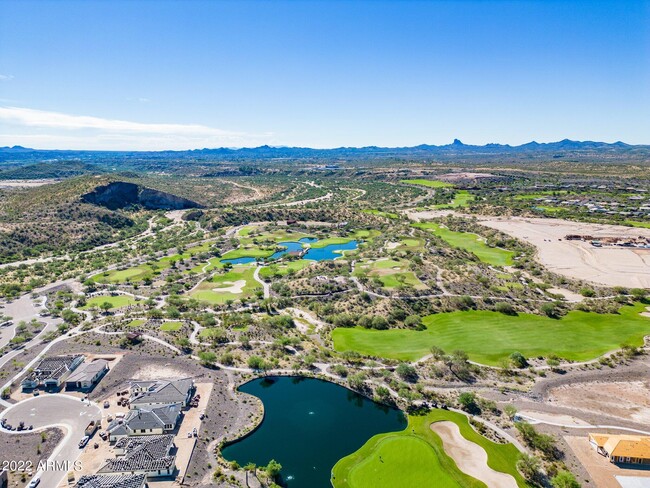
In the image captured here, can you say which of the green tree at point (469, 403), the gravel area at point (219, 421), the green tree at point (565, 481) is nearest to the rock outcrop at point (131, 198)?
the gravel area at point (219, 421)

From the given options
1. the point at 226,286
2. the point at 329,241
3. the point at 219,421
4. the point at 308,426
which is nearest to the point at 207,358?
the point at 219,421

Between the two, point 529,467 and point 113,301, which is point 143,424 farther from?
point 113,301

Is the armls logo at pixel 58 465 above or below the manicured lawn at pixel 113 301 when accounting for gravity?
above

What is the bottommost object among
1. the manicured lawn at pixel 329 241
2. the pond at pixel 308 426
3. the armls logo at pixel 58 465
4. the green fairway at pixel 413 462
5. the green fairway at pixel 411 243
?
the pond at pixel 308 426

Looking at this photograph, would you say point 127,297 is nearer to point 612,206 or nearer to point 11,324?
point 11,324

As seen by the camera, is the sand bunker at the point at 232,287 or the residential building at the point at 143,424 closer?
the residential building at the point at 143,424

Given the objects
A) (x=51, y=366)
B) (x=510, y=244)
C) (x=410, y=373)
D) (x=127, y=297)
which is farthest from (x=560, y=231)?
(x=51, y=366)

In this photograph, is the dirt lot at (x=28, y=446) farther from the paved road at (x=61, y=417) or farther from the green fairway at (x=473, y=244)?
the green fairway at (x=473, y=244)
